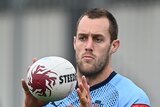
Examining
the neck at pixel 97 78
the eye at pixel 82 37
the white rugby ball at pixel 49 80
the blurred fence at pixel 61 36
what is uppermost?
the eye at pixel 82 37

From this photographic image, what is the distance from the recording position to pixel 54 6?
12.5m

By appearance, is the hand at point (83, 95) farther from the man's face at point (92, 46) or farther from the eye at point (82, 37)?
the eye at point (82, 37)

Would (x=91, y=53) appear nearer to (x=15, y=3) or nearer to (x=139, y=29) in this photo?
(x=139, y=29)

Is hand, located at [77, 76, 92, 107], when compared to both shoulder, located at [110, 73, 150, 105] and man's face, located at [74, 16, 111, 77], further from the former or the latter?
shoulder, located at [110, 73, 150, 105]

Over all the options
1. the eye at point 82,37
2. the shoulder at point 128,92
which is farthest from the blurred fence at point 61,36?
the eye at point 82,37

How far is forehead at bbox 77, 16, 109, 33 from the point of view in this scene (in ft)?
21.2

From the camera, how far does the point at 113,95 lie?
6.50 metres

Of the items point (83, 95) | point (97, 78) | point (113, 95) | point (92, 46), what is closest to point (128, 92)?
point (113, 95)

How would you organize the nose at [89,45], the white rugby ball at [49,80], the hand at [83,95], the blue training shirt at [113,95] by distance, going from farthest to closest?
the blue training shirt at [113,95]
the nose at [89,45]
the white rugby ball at [49,80]
the hand at [83,95]

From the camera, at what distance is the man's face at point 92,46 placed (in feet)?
20.7

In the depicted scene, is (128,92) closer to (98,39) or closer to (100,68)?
(100,68)

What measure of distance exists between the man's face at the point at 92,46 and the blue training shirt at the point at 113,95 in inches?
6.2

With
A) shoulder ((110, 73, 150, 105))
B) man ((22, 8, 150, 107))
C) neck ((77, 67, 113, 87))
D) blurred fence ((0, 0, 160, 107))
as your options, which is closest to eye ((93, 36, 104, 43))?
man ((22, 8, 150, 107))

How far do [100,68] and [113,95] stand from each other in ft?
0.86
